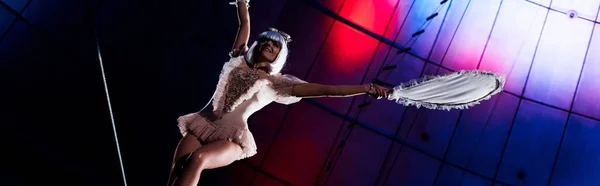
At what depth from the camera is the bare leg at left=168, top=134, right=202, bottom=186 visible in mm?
2443

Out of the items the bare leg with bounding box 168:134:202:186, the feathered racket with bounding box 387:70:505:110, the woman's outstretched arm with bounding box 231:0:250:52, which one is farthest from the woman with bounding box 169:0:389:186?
the feathered racket with bounding box 387:70:505:110

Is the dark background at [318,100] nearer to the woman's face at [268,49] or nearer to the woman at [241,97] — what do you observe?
the woman at [241,97]

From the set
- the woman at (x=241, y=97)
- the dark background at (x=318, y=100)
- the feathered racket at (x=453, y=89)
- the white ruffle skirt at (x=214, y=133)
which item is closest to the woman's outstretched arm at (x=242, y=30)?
the woman at (x=241, y=97)

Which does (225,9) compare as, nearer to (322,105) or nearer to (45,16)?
(322,105)

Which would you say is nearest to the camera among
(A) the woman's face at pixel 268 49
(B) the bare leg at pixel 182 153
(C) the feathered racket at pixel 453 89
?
(C) the feathered racket at pixel 453 89

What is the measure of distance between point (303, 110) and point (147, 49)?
213cm

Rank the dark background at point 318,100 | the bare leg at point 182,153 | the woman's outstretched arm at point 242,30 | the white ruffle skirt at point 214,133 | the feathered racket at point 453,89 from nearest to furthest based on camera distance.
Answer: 1. the feathered racket at point 453,89
2. the bare leg at point 182,153
3. the white ruffle skirt at point 214,133
4. the woman's outstretched arm at point 242,30
5. the dark background at point 318,100

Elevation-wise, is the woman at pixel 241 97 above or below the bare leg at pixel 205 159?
above

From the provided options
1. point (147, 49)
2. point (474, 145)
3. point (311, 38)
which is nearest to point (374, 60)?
point (311, 38)

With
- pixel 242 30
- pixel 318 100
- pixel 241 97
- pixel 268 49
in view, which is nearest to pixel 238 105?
pixel 241 97

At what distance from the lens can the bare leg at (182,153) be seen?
2443 millimetres

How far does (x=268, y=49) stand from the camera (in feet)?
8.80

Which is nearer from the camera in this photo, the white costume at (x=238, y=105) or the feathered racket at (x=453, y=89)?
the feathered racket at (x=453, y=89)

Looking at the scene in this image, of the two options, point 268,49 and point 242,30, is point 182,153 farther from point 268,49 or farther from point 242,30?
point 242,30
